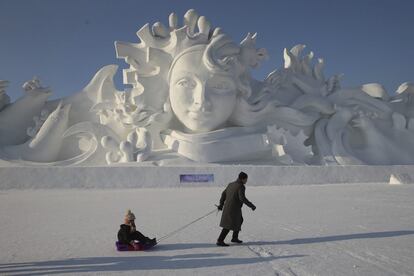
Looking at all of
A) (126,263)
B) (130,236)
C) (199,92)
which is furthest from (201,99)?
(126,263)

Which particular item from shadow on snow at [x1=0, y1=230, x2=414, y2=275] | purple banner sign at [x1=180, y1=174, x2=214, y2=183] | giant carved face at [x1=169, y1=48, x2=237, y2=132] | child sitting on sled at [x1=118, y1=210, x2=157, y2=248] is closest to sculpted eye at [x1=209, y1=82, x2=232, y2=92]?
giant carved face at [x1=169, y1=48, x2=237, y2=132]

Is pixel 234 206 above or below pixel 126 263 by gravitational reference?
above

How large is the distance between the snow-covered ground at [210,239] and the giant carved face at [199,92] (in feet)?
19.3

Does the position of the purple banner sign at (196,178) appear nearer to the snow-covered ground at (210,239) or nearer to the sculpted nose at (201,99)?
the sculpted nose at (201,99)

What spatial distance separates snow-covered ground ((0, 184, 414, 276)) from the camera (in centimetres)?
338

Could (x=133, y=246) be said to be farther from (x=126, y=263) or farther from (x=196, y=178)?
(x=196, y=178)

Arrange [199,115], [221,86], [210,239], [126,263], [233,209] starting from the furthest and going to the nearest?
[221,86] → [199,115] → [210,239] → [233,209] → [126,263]

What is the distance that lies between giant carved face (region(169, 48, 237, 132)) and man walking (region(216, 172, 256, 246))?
8.81 meters

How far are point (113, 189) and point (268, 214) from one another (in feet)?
19.0

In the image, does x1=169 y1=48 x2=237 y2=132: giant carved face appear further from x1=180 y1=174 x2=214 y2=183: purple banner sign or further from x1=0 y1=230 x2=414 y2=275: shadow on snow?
x1=0 y1=230 x2=414 y2=275: shadow on snow

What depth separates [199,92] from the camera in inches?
517

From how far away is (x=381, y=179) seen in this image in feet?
44.2

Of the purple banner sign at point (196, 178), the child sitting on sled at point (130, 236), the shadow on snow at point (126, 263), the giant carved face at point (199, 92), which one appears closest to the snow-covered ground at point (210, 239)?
the shadow on snow at point (126, 263)

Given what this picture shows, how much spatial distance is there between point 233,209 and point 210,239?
0.50 metres
